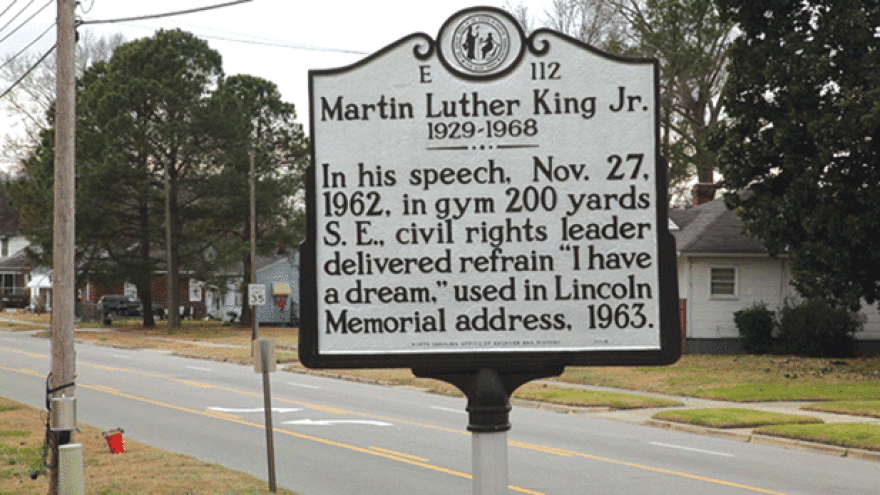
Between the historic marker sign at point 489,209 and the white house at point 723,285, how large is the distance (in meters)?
33.2

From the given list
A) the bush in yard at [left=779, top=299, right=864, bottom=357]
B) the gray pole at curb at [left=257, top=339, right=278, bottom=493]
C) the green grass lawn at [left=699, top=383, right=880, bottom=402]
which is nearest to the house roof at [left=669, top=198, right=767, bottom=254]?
the bush in yard at [left=779, top=299, right=864, bottom=357]

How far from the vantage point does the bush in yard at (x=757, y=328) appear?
36750mm

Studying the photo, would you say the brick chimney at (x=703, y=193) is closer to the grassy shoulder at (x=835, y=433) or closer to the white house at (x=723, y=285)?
the white house at (x=723, y=285)

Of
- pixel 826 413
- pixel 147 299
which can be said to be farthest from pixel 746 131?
pixel 147 299

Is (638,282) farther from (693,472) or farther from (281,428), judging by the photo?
(281,428)

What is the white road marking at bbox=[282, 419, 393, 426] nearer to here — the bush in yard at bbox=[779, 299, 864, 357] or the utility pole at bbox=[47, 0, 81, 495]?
the utility pole at bbox=[47, 0, 81, 495]

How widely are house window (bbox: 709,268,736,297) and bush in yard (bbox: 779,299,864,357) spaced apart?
3136 mm

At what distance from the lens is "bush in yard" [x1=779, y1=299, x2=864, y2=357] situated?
1375 inches

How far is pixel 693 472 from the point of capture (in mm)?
15430

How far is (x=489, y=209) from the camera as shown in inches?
210

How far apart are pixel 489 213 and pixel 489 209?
0.02 meters

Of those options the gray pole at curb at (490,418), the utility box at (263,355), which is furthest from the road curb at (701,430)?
the gray pole at curb at (490,418)

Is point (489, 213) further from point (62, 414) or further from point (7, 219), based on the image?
point (7, 219)

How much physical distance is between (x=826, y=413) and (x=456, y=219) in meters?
19.6
